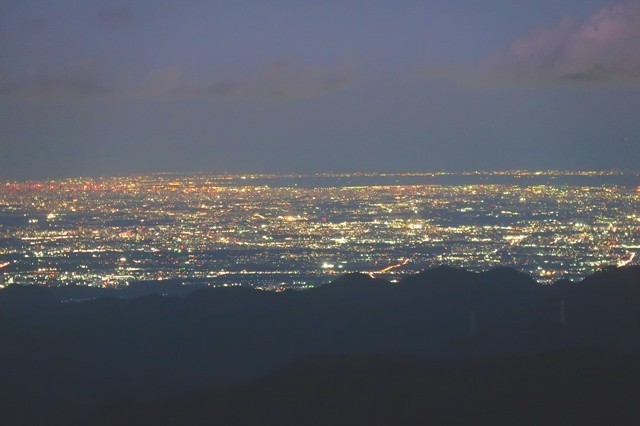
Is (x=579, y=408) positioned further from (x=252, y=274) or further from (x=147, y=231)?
(x=147, y=231)

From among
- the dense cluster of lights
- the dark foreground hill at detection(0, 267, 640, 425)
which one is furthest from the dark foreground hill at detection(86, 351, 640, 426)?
the dense cluster of lights

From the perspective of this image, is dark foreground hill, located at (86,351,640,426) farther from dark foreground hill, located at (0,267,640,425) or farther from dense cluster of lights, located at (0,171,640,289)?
dense cluster of lights, located at (0,171,640,289)

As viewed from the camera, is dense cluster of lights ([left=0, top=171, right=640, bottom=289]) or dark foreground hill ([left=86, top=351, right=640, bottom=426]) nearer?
dark foreground hill ([left=86, top=351, right=640, bottom=426])

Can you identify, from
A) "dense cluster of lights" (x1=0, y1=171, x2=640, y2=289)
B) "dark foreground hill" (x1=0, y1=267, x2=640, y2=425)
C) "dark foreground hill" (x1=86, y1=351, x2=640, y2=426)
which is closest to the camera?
"dark foreground hill" (x1=86, y1=351, x2=640, y2=426)

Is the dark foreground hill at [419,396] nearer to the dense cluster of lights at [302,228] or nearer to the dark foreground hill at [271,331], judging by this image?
the dark foreground hill at [271,331]

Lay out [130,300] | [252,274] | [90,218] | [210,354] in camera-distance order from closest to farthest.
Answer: [210,354]
[130,300]
[252,274]
[90,218]

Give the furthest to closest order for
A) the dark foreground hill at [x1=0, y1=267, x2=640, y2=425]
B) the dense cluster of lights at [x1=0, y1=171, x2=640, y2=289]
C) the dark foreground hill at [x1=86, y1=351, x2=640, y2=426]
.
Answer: the dense cluster of lights at [x1=0, y1=171, x2=640, y2=289], the dark foreground hill at [x1=0, y1=267, x2=640, y2=425], the dark foreground hill at [x1=86, y1=351, x2=640, y2=426]

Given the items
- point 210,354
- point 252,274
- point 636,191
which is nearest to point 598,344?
point 210,354

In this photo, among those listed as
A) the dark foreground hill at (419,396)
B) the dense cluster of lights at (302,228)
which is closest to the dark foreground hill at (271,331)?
the dark foreground hill at (419,396)
